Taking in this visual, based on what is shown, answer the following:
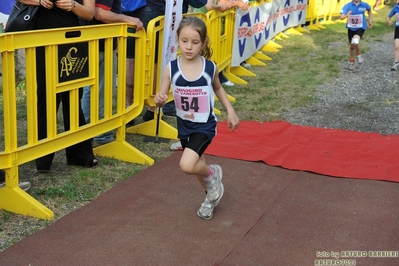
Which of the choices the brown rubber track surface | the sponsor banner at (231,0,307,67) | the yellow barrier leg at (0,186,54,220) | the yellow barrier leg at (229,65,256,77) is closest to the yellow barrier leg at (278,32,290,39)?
the sponsor banner at (231,0,307,67)

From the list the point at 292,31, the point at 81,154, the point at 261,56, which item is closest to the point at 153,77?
the point at 81,154

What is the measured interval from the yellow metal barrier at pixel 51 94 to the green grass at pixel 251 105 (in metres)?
0.17

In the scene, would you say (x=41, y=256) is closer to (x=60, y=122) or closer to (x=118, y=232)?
(x=118, y=232)

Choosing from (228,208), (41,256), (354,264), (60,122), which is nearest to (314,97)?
(60,122)

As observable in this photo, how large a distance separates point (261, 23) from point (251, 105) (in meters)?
4.82

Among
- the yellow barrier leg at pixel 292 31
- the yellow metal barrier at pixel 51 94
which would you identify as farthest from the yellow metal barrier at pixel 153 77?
the yellow barrier leg at pixel 292 31

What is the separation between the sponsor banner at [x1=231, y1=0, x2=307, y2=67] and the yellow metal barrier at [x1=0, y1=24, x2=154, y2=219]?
5.28 m

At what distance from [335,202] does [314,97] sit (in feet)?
15.5

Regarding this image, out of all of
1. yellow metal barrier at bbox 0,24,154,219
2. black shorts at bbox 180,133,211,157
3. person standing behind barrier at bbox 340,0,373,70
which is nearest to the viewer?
yellow metal barrier at bbox 0,24,154,219

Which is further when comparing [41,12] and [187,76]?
[41,12]

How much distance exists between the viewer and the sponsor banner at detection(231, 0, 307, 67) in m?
10.9

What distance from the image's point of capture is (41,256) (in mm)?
3820

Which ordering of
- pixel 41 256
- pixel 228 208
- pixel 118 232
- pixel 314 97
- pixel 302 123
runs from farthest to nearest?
pixel 314 97, pixel 302 123, pixel 228 208, pixel 118 232, pixel 41 256

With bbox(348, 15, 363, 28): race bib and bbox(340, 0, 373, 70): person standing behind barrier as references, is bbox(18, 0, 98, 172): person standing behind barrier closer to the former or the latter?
bbox(340, 0, 373, 70): person standing behind barrier
